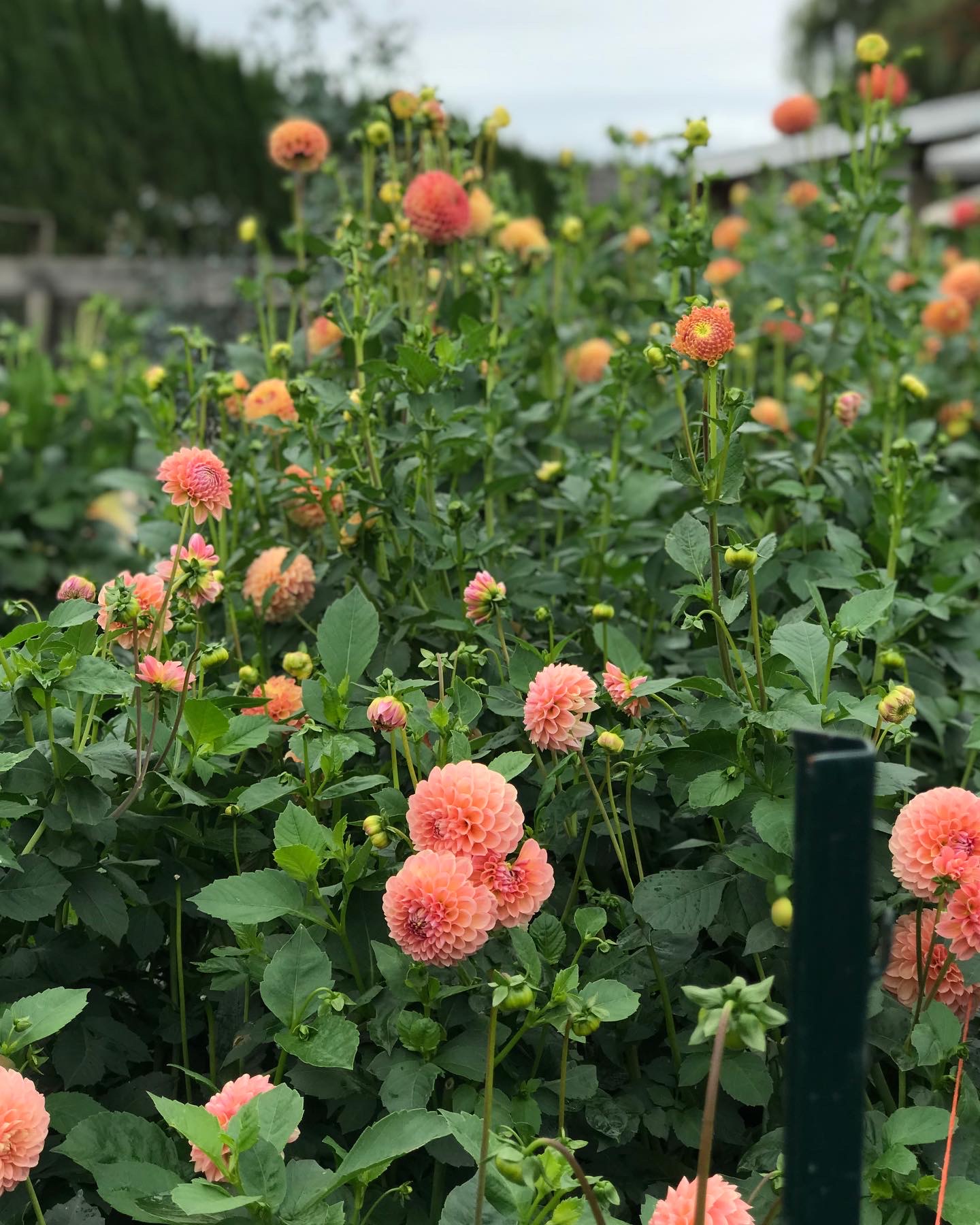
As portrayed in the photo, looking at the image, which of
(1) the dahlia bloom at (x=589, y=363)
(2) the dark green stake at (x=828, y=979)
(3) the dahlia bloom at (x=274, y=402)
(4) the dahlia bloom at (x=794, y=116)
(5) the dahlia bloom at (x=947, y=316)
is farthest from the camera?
(5) the dahlia bloom at (x=947, y=316)

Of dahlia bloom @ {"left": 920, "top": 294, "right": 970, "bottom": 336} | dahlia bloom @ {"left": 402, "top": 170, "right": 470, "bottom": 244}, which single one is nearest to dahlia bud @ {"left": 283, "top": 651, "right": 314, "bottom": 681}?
dahlia bloom @ {"left": 402, "top": 170, "right": 470, "bottom": 244}

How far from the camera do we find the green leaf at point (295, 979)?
35.6 inches

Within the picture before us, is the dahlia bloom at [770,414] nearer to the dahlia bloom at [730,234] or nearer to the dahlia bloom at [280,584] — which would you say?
the dahlia bloom at [280,584]

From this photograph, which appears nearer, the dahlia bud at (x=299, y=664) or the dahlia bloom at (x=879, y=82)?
the dahlia bud at (x=299, y=664)

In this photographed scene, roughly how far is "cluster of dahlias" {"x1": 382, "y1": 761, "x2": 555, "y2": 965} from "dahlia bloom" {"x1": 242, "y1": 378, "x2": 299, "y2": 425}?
2.35 ft

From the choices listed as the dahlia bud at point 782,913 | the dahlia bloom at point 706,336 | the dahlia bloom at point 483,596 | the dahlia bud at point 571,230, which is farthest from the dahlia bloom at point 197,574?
the dahlia bud at point 571,230

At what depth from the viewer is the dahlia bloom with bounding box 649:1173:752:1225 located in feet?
2.47

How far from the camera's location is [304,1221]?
784mm

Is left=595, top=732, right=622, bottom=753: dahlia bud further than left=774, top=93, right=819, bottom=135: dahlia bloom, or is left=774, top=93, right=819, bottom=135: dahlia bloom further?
left=774, top=93, right=819, bottom=135: dahlia bloom

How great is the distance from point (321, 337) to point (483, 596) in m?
0.82

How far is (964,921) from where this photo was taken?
950 mm

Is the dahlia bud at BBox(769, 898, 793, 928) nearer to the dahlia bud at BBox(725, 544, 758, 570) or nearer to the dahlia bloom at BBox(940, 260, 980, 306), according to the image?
the dahlia bud at BBox(725, 544, 758, 570)

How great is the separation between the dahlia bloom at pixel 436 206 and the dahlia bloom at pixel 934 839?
3.24 feet

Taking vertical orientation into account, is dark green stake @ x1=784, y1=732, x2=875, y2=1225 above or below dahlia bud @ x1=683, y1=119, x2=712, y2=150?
below
